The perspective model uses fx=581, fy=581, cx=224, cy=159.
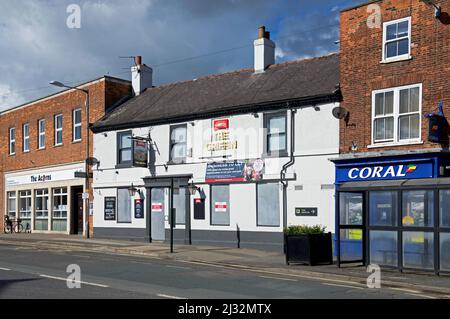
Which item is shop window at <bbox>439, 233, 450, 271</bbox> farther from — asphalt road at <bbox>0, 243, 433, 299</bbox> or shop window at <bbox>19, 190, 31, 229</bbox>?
shop window at <bbox>19, 190, 31, 229</bbox>

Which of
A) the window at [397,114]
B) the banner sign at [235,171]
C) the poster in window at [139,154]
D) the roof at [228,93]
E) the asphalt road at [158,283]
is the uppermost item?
the roof at [228,93]

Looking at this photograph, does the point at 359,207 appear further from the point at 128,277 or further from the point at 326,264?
the point at 128,277

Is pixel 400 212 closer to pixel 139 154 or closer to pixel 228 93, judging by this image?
pixel 228 93

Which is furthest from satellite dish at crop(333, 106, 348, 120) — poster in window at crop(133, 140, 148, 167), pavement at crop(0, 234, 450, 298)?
poster in window at crop(133, 140, 148, 167)

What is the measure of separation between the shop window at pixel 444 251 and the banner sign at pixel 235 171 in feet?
28.6

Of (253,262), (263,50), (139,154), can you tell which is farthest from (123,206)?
(253,262)

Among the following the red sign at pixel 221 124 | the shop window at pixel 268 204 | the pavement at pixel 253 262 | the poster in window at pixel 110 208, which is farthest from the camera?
the poster in window at pixel 110 208

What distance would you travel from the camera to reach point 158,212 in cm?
2612

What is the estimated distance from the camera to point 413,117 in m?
18.3

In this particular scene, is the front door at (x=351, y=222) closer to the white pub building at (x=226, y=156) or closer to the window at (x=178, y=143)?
the white pub building at (x=226, y=156)

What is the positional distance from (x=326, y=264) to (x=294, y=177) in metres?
4.79

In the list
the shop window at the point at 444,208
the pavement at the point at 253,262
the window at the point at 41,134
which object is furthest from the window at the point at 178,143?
the shop window at the point at 444,208

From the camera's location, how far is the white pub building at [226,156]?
69.3ft

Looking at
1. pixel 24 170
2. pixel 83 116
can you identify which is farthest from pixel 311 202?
pixel 24 170
